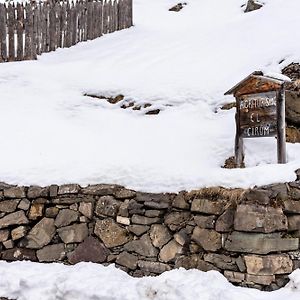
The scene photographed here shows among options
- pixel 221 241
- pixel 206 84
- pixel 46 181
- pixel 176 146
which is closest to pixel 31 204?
pixel 46 181

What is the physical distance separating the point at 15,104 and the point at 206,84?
10.5ft

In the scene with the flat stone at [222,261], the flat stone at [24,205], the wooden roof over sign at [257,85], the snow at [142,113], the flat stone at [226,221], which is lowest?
the flat stone at [222,261]

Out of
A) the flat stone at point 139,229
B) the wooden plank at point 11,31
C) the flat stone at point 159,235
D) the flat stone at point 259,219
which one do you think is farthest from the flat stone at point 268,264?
the wooden plank at point 11,31

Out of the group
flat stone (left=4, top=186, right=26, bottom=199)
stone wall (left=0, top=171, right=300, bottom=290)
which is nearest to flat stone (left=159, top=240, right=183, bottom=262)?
stone wall (left=0, top=171, right=300, bottom=290)

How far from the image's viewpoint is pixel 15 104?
7.72 m

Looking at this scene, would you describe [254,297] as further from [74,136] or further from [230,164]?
[74,136]

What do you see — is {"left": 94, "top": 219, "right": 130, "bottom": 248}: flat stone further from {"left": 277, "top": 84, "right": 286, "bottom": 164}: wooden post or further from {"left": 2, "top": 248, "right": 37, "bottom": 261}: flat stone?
{"left": 277, "top": 84, "right": 286, "bottom": 164}: wooden post

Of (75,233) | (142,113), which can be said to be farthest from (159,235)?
(142,113)

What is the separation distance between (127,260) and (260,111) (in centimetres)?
234

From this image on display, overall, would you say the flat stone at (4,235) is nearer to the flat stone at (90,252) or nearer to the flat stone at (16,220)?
the flat stone at (16,220)

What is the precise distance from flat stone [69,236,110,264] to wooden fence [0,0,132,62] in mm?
5579

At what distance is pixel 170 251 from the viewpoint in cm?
516

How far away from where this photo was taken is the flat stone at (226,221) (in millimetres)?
4895

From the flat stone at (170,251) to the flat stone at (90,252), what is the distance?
701mm
